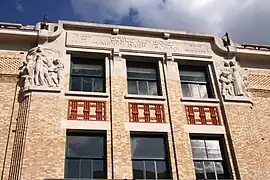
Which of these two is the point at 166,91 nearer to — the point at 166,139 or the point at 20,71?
the point at 166,139

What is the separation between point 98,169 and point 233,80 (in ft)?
23.6

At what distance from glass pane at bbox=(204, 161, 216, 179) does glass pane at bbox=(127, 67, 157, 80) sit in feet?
14.0

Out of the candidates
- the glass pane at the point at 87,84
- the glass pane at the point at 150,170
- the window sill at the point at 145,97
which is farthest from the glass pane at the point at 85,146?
the glass pane at the point at 87,84

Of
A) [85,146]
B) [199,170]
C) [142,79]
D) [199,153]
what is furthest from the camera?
[142,79]

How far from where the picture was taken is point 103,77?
1466cm

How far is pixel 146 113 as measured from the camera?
1372 cm

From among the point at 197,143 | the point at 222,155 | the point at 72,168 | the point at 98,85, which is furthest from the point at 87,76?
the point at 222,155

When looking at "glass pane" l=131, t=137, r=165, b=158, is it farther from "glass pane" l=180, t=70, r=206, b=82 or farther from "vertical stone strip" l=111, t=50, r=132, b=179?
"glass pane" l=180, t=70, r=206, b=82

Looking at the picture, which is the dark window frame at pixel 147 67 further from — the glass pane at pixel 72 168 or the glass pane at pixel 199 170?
the glass pane at pixel 72 168

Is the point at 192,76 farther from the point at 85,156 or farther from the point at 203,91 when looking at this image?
the point at 85,156

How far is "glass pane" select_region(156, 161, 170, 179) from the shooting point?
12498 millimetres

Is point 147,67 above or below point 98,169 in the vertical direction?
above

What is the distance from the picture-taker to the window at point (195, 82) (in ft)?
49.8

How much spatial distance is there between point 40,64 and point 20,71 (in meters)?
0.83
